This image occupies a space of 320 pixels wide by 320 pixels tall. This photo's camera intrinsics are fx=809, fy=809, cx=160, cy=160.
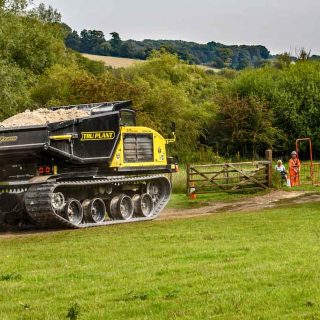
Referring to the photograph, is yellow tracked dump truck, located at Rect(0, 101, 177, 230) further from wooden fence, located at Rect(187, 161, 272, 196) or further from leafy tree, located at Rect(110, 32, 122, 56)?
leafy tree, located at Rect(110, 32, 122, 56)

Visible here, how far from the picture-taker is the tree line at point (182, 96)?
44750 millimetres

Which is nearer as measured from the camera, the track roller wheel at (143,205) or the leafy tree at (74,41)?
the track roller wheel at (143,205)

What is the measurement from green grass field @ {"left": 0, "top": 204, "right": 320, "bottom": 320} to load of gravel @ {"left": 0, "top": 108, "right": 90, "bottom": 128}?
4.27 metres

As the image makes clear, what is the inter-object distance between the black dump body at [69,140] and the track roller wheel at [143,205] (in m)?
2.71

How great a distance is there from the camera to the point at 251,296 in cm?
993

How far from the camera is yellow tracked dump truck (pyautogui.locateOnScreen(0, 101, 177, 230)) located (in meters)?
21.8

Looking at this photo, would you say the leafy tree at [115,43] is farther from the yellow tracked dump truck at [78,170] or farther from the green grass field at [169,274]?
the green grass field at [169,274]

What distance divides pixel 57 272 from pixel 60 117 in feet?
35.1

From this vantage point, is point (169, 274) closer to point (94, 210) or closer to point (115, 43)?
point (94, 210)

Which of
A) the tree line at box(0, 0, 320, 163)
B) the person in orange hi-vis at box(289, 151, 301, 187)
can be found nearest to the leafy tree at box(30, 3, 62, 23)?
the tree line at box(0, 0, 320, 163)

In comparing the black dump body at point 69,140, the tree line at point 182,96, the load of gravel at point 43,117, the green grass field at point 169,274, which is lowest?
the green grass field at point 169,274

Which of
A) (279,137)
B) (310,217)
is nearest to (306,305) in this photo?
(310,217)

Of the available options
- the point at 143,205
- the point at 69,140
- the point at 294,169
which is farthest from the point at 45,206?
the point at 294,169

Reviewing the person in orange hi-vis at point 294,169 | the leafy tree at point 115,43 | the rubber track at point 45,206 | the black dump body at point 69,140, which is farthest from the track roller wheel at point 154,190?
the leafy tree at point 115,43
